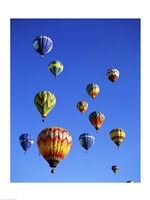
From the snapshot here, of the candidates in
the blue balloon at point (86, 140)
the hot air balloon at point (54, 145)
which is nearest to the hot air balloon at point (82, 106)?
the blue balloon at point (86, 140)

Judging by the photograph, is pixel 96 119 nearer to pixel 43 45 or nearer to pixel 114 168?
pixel 114 168

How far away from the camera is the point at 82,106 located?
3244cm

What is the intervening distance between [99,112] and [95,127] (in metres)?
1.45

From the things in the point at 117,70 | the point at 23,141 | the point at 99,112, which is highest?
the point at 117,70

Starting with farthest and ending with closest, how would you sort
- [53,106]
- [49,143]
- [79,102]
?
[79,102]
[53,106]
[49,143]

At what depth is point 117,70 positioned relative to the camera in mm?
31000

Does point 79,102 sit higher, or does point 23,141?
point 79,102

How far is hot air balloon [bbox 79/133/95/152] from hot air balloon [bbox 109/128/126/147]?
1.47 meters

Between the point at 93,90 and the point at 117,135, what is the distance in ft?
13.9

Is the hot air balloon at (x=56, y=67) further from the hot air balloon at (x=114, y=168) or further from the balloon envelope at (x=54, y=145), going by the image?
the hot air balloon at (x=114, y=168)

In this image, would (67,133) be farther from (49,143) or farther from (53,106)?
(53,106)

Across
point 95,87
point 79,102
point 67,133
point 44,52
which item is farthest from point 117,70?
point 67,133
